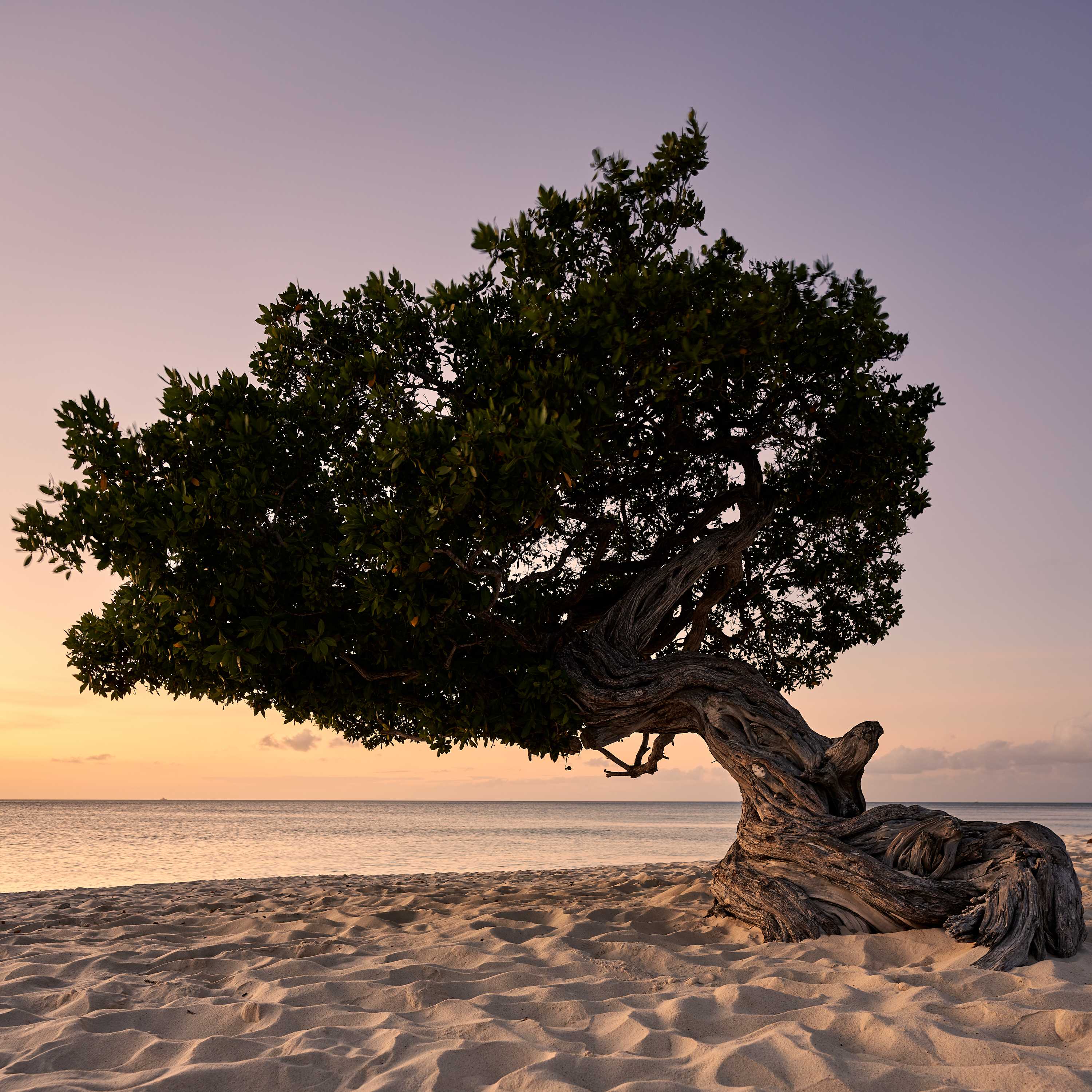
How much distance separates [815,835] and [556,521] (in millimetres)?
3868

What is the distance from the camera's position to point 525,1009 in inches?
196

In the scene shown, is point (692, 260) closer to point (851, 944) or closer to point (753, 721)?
point (753, 721)

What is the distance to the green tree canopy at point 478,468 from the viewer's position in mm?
7074

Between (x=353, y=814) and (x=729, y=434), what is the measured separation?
63225mm

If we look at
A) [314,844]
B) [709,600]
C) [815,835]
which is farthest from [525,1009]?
[314,844]

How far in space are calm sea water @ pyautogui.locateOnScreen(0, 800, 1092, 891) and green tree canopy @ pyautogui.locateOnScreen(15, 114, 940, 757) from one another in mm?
10815

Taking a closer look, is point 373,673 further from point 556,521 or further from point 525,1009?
point 525,1009

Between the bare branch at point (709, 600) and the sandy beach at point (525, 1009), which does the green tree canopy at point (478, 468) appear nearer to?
the bare branch at point (709, 600)

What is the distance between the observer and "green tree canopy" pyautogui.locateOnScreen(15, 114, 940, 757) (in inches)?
279

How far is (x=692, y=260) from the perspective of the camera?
852 centimetres

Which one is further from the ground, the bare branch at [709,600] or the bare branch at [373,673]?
the bare branch at [709,600]

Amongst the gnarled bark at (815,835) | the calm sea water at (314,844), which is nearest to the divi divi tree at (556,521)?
the gnarled bark at (815,835)

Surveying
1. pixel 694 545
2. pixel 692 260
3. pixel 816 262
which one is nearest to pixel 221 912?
pixel 694 545

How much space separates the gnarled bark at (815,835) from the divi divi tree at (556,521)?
1.1 inches
